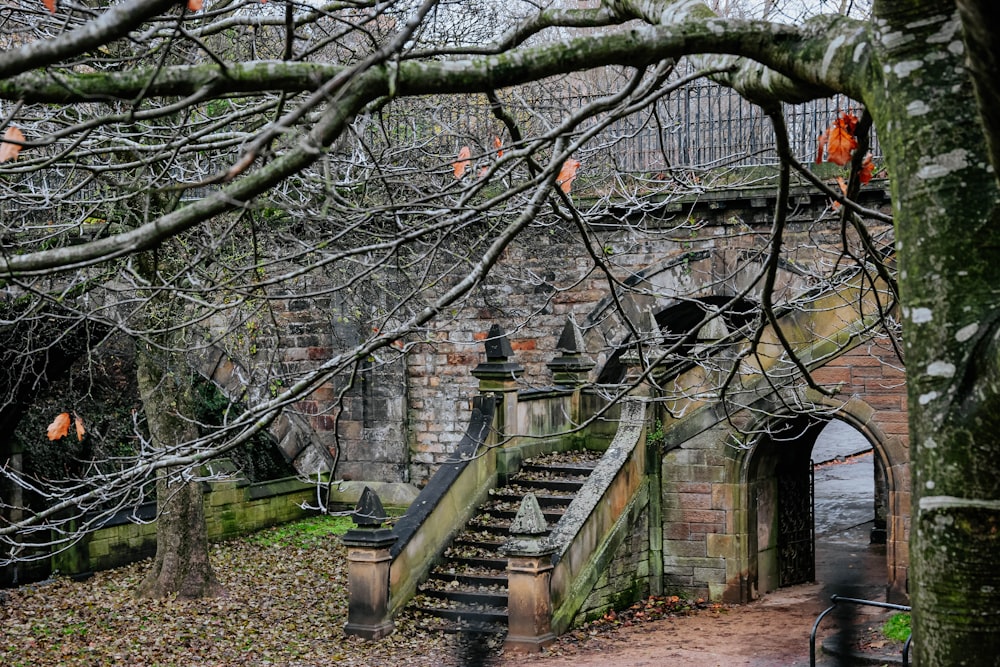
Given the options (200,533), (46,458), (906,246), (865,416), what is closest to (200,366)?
(46,458)

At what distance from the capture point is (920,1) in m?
2.96

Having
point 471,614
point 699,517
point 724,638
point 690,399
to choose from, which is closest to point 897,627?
point 724,638

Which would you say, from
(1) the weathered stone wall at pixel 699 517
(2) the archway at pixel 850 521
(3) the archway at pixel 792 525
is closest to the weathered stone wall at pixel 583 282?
(1) the weathered stone wall at pixel 699 517

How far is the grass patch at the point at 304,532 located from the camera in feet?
54.0

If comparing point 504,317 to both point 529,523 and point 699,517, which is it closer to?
point 699,517

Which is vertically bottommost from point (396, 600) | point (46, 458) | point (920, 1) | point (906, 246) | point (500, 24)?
point (396, 600)

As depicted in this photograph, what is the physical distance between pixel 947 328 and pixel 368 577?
9.30 m

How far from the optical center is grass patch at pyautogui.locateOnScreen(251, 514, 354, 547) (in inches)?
648

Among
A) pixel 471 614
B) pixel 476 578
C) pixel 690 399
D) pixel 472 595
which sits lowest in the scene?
pixel 471 614

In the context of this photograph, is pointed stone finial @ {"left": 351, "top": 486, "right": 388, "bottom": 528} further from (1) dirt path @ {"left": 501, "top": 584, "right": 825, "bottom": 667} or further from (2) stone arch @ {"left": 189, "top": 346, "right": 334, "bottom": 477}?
(2) stone arch @ {"left": 189, "top": 346, "right": 334, "bottom": 477}

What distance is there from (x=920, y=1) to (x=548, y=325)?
43.5 feet

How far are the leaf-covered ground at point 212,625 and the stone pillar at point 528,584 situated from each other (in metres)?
0.70

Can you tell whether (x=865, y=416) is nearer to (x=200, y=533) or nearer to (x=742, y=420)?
(x=742, y=420)

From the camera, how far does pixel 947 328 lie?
9.55 ft
